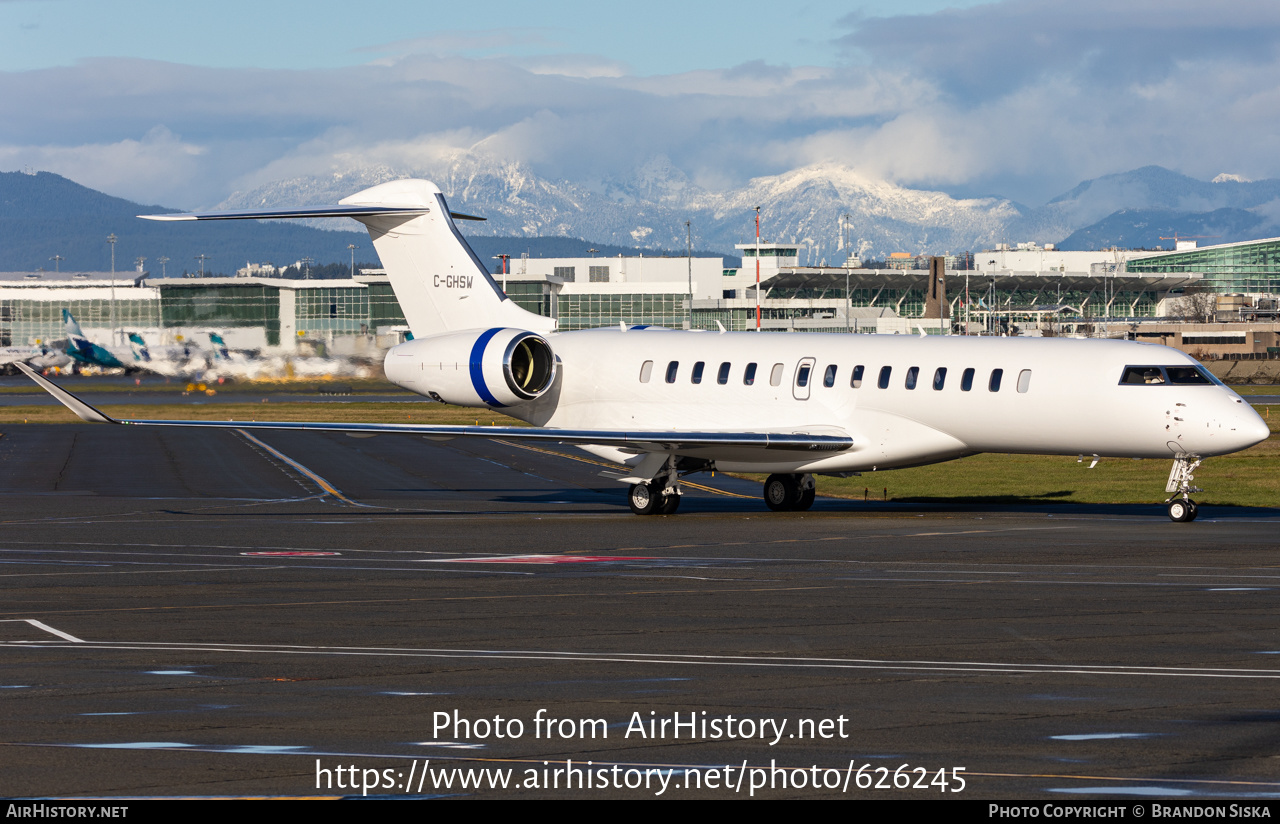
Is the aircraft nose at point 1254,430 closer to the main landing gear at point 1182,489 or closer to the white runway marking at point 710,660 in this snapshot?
the main landing gear at point 1182,489

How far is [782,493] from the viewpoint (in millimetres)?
30406

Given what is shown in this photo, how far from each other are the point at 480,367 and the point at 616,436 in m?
4.30

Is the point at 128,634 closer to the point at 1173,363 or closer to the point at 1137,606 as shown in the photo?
the point at 1137,606

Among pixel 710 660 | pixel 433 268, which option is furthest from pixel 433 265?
pixel 710 660

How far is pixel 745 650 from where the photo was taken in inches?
559

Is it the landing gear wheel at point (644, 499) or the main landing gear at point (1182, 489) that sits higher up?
the main landing gear at point (1182, 489)

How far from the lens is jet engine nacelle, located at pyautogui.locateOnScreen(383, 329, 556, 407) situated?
30.9m

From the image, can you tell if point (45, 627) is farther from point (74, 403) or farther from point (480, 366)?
point (480, 366)

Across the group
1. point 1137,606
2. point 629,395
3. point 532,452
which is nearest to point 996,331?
point 532,452

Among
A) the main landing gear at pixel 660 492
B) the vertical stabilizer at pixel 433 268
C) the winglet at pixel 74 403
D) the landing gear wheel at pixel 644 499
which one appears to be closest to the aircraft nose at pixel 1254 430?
the main landing gear at pixel 660 492

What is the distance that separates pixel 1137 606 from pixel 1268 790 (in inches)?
324

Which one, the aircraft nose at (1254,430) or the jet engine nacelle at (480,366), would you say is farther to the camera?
the jet engine nacelle at (480,366)

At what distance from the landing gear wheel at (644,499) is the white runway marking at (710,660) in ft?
51.1

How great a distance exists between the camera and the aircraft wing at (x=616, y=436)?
27.4 meters
